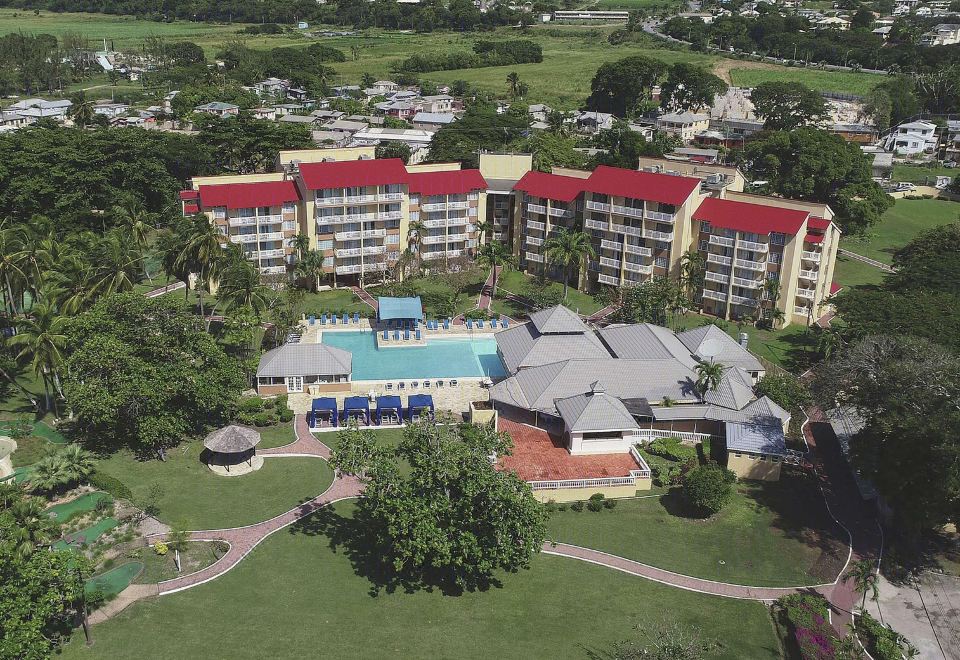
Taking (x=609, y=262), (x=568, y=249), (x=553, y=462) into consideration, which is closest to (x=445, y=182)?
(x=568, y=249)

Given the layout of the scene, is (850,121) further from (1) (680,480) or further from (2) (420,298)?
(1) (680,480)

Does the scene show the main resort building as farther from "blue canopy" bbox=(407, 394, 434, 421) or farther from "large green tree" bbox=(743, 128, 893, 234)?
"blue canopy" bbox=(407, 394, 434, 421)

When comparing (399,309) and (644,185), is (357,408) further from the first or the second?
(644,185)

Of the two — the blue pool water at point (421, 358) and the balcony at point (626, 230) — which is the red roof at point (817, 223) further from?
the blue pool water at point (421, 358)

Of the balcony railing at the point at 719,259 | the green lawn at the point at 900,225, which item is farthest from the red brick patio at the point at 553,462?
the green lawn at the point at 900,225

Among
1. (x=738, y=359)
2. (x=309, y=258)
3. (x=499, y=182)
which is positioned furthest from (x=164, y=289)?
(x=738, y=359)

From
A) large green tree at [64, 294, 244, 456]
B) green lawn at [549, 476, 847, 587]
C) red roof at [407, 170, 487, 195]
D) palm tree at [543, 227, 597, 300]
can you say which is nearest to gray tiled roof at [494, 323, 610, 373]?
palm tree at [543, 227, 597, 300]
